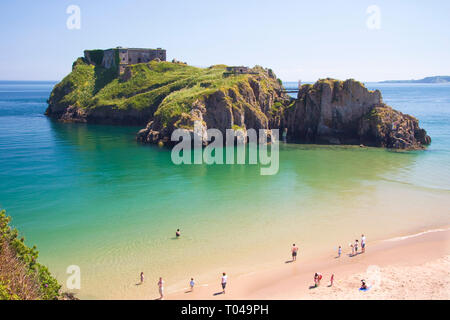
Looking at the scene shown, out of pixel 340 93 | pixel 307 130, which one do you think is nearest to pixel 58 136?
pixel 307 130

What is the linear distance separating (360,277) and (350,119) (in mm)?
55430

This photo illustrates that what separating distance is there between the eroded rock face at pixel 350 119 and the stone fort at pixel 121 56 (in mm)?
67821

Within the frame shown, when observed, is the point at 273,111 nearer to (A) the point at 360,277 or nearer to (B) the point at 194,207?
(B) the point at 194,207

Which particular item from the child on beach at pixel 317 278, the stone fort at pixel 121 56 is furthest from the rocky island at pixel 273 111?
the child on beach at pixel 317 278

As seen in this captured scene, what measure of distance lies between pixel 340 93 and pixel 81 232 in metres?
60.0

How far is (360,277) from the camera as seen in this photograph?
81.7 ft

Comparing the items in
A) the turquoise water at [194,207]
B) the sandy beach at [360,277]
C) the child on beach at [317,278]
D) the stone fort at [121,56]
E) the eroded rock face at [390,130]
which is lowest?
the sandy beach at [360,277]

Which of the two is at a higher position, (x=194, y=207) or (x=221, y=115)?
(x=221, y=115)

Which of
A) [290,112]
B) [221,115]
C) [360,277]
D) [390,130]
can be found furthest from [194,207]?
[390,130]

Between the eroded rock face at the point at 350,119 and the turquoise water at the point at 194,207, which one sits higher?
the eroded rock face at the point at 350,119

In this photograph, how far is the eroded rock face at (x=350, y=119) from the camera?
7088cm

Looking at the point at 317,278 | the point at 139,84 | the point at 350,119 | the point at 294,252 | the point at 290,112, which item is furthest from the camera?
the point at 139,84

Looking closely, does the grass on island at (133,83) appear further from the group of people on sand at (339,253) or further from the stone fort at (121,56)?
the group of people on sand at (339,253)

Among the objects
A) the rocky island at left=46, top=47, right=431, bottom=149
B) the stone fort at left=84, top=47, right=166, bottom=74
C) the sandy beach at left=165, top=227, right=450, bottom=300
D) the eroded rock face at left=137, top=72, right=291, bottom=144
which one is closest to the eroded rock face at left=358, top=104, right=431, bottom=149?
the rocky island at left=46, top=47, right=431, bottom=149
